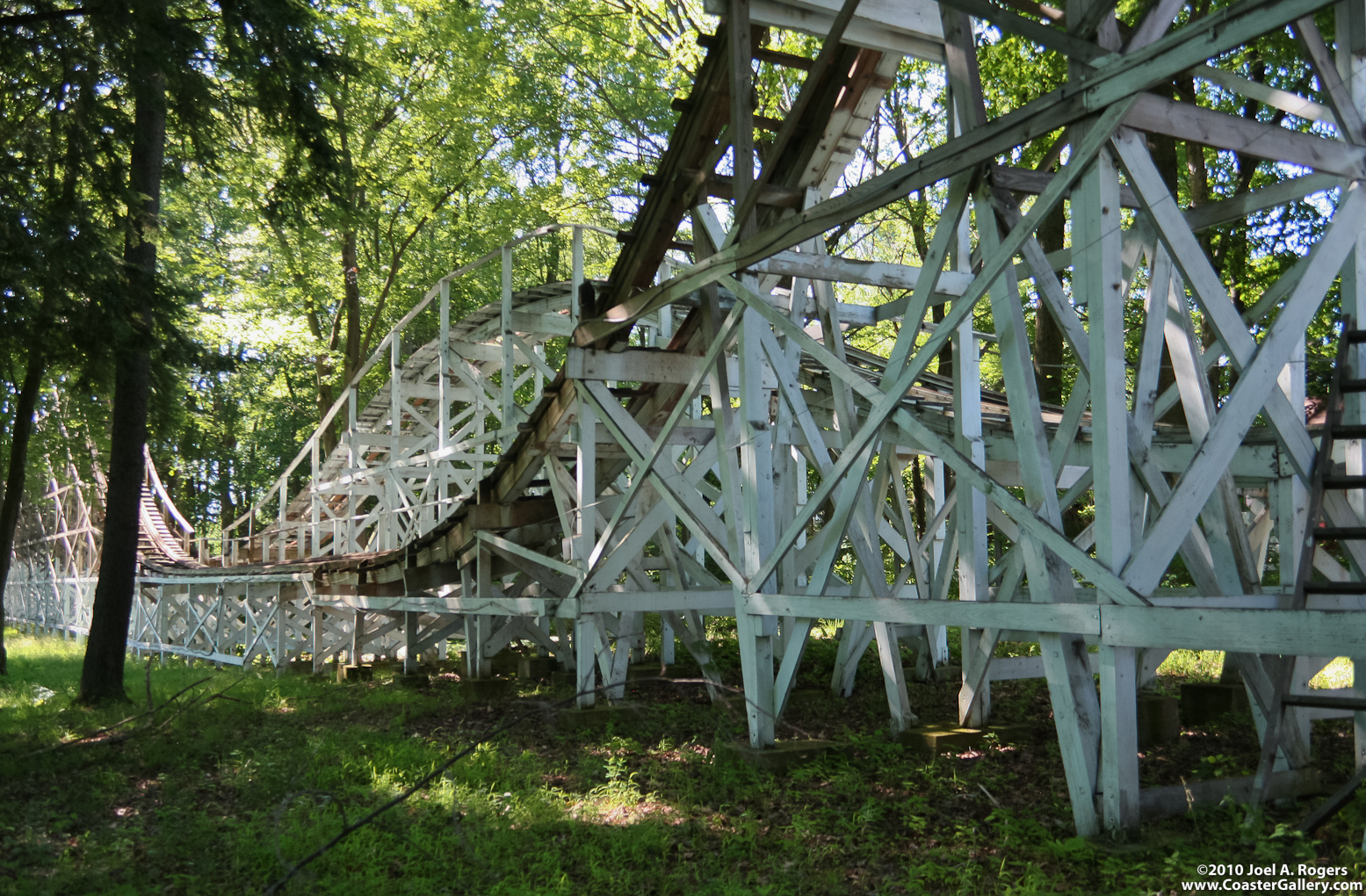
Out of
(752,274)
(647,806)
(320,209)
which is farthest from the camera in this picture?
(320,209)

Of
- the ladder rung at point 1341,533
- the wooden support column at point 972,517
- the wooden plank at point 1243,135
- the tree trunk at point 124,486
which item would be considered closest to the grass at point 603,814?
the wooden support column at point 972,517

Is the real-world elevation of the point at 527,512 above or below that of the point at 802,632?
above

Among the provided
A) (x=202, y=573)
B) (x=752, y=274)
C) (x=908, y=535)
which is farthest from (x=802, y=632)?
(x=202, y=573)

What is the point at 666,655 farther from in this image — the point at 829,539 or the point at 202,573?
the point at 202,573

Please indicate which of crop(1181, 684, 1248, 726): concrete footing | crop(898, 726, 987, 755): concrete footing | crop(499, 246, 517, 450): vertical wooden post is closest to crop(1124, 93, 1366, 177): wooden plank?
crop(898, 726, 987, 755): concrete footing

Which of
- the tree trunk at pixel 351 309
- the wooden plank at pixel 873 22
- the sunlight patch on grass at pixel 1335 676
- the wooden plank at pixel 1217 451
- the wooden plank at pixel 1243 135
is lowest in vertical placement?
the sunlight patch on grass at pixel 1335 676

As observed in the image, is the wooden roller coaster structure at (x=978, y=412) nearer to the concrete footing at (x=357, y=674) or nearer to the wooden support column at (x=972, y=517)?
the wooden support column at (x=972, y=517)

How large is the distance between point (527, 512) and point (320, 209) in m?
3.77

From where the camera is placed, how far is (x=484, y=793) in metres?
6.84

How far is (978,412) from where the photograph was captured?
25.0 feet

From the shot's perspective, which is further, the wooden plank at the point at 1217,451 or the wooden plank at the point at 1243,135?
the wooden plank at the point at 1243,135

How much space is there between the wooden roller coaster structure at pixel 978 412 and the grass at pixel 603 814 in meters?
0.44

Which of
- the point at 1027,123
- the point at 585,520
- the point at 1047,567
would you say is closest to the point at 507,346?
the point at 585,520

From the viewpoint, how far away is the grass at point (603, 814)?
4945 millimetres
